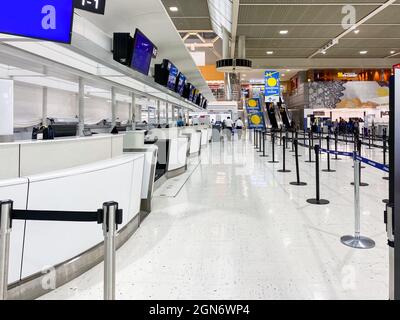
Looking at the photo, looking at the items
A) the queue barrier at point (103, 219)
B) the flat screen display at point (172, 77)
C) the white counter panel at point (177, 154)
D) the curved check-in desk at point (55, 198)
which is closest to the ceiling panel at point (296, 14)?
the flat screen display at point (172, 77)

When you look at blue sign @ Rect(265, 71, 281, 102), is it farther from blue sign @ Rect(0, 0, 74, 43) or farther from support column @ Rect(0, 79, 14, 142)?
support column @ Rect(0, 79, 14, 142)

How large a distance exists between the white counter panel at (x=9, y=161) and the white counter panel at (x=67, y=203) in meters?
0.23

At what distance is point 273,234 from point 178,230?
1.10m

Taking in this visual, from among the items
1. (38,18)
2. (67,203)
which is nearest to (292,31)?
(38,18)

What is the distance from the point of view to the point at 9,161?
2.22 meters

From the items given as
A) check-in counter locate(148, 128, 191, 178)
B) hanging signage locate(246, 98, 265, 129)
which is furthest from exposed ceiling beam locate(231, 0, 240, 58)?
hanging signage locate(246, 98, 265, 129)

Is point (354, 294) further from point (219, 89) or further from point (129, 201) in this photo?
point (219, 89)

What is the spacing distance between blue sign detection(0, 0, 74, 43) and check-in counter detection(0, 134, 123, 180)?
1.10 metres

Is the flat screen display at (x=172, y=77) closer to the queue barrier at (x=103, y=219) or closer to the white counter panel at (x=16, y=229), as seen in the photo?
the white counter panel at (x=16, y=229)

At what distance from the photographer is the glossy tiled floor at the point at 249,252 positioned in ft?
7.70

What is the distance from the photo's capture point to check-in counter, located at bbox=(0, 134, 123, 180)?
7.32 ft

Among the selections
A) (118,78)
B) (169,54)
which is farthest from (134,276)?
(169,54)

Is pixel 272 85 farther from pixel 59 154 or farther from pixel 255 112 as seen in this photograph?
pixel 59 154

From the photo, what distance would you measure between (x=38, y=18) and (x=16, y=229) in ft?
6.93
